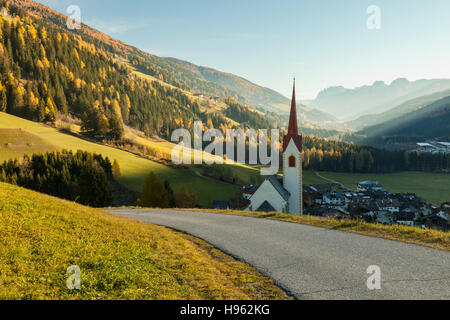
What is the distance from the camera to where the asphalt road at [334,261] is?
23.1 ft

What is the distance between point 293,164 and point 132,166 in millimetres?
53805

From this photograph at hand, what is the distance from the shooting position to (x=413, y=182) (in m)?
130

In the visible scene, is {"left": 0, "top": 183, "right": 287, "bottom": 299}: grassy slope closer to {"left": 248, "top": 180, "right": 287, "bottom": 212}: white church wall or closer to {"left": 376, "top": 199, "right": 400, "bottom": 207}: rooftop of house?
{"left": 248, "top": 180, "right": 287, "bottom": 212}: white church wall

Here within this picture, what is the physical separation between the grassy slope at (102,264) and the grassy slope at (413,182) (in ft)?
370

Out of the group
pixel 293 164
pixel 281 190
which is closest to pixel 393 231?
pixel 281 190

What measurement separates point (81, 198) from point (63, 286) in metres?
41.6

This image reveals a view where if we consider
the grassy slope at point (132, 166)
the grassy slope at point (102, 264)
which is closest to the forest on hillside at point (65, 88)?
the grassy slope at point (132, 166)

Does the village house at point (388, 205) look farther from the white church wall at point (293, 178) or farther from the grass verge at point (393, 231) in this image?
the grass verge at point (393, 231)

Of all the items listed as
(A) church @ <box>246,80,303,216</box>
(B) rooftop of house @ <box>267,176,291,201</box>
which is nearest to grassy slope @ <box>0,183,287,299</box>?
(B) rooftop of house @ <box>267,176,291,201</box>

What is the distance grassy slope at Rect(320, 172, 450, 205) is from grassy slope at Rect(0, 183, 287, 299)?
113 meters

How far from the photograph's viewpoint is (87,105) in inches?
4606

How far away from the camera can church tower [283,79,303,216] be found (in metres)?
39.0

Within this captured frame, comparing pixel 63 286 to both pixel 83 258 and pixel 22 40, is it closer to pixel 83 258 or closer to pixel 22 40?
pixel 83 258

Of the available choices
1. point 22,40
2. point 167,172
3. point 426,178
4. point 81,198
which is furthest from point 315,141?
point 22,40
